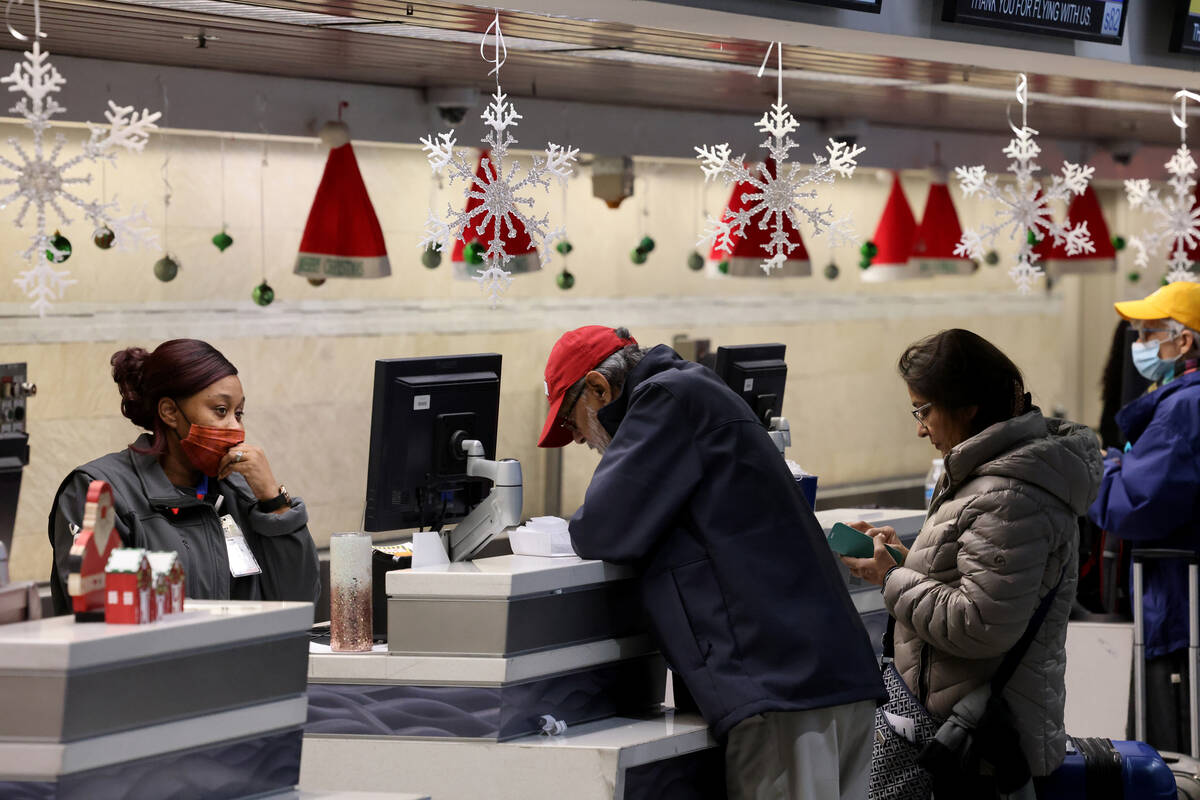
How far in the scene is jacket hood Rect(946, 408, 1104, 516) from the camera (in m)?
3.23

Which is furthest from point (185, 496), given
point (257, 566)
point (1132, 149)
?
point (1132, 149)

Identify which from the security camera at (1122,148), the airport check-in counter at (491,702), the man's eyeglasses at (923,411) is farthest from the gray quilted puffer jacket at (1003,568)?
the security camera at (1122,148)

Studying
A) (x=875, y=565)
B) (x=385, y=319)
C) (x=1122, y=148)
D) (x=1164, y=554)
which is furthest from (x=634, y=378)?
(x=1122, y=148)

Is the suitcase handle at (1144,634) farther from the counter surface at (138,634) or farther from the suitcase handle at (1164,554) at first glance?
the counter surface at (138,634)

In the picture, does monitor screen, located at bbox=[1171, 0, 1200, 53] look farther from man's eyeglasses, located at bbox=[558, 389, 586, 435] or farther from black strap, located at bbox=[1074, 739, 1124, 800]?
man's eyeglasses, located at bbox=[558, 389, 586, 435]

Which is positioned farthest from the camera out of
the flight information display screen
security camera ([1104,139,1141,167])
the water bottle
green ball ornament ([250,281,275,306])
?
security camera ([1104,139,1141,167])

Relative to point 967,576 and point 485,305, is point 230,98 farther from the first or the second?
point 967,576

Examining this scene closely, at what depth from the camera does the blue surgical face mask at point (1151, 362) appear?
512 centimetres

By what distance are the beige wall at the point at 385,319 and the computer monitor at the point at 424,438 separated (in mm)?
3202

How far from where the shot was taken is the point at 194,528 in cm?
332

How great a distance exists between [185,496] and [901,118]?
→ 5736mm

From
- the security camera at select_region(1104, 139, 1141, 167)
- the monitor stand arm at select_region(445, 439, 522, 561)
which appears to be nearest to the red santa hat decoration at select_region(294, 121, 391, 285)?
the monitor stand arm at select_region(445, 439, 522, 561)

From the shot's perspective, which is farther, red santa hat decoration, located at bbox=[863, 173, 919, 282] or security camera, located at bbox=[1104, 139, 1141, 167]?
security camera, located at bbox=[1104, 139, 1141, 167]

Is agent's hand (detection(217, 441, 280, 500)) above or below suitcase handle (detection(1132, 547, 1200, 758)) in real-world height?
above
